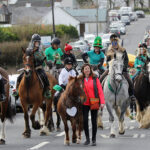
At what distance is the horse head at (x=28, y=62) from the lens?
16500mm

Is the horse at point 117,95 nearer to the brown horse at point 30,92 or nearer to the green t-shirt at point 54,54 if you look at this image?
→ the brown horse at point 30,92

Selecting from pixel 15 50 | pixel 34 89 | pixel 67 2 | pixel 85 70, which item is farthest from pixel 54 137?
pixel 67 2

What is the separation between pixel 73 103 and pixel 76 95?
0.28 meters

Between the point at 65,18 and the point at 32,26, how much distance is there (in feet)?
105

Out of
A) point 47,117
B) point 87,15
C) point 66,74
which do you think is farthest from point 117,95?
point 87,15

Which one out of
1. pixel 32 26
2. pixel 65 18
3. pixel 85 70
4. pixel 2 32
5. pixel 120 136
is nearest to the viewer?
pixel 85 70

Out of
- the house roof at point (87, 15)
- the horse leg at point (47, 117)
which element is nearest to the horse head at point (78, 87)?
the horse leg at point (47, 117)

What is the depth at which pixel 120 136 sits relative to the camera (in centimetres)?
1709

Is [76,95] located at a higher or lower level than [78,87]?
lower

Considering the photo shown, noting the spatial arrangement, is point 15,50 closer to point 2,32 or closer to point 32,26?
point 2,32

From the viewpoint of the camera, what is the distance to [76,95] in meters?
14.9

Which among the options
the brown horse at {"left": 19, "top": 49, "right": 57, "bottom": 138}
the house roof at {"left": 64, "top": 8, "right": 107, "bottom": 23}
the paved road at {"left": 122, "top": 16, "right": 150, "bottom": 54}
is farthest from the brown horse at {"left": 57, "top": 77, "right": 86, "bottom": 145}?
the house roof at {"left": 64, "top": 8, "right": 107, "bottom": 23}

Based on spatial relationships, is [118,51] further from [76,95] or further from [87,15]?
[87,15]

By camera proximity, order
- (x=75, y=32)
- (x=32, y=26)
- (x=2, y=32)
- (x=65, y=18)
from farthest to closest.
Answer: (x=65, y=18)
(x=75, y=32)
(x=32, y=26)
(x=2, y=32)
